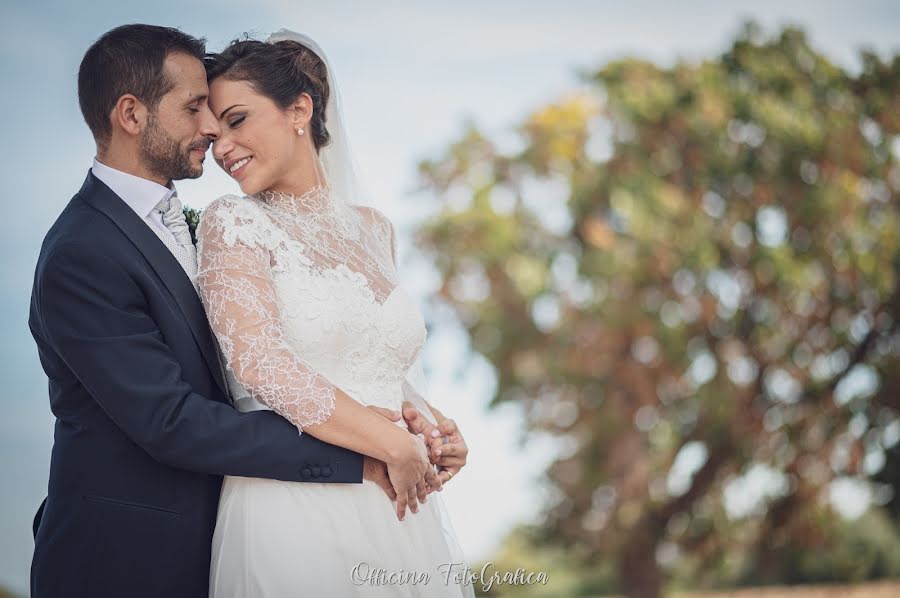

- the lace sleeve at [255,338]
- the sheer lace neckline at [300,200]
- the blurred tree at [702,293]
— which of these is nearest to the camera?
the lace sleeve at [255,338]

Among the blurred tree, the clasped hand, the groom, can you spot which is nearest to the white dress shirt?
the groom

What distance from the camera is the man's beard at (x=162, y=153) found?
8.03 ft

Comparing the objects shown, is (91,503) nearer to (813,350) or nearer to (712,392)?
(712,392)

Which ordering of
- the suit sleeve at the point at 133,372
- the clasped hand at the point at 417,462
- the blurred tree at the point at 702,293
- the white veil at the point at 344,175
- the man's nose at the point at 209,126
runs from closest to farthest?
1. the suit sleeve at the point at 133,372
2. the clasped hand at the point at 417,462
3. the man's nose at the point at 209,126
4. the white veil at the point at 344,175
5. the blurred tree at the point at 702,293

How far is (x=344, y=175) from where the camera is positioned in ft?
9.71

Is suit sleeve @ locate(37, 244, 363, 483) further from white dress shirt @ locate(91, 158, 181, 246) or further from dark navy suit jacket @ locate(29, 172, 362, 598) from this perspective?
white dress shirt @ locate(91, 158, 181, 246)

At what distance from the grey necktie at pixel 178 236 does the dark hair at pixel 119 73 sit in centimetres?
22

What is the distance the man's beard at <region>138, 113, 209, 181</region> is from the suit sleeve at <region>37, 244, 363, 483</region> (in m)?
Answer: 0.34

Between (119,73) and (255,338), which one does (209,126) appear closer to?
(119,73)

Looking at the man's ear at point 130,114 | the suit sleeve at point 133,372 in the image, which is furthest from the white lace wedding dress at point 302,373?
the man's ear at point 130,114

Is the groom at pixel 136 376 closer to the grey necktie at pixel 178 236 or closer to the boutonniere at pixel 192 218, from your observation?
the grey necktie at pixel 178 236

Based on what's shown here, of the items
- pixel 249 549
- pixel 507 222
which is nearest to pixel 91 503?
pixel 249 549

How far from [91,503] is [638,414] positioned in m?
6.81

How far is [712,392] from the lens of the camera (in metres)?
8.53
